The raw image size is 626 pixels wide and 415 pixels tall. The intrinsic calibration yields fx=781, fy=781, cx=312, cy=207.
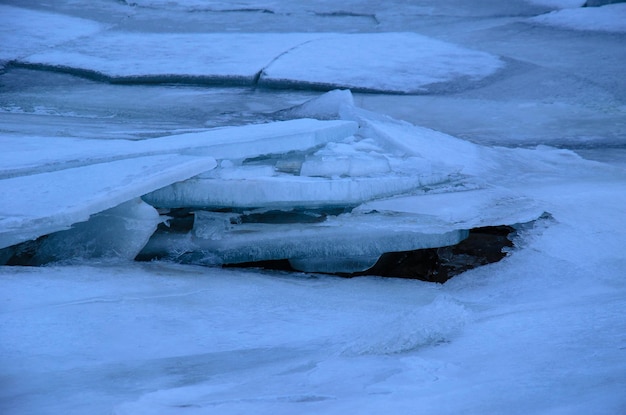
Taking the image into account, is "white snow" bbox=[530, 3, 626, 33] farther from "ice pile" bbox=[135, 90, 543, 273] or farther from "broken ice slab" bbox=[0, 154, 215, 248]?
"broken ice slab" bbox=[0, 154, 215, 248]

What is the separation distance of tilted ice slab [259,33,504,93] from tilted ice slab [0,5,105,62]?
1208 mm

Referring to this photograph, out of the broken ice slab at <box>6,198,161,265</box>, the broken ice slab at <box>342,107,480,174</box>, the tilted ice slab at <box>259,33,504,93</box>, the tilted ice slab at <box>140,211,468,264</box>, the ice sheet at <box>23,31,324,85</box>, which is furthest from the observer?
the ice sheet at <box>23,31,324,85</box>

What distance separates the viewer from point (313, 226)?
178cm

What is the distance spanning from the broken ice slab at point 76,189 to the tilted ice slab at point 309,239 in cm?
15

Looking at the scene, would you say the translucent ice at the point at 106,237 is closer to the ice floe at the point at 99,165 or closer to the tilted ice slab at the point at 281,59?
the ice floe at the point at 99,165

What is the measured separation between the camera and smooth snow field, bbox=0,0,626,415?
1.10 metres

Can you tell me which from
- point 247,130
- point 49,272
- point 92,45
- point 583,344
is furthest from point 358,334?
point 92,45

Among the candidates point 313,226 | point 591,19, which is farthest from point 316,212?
point 591,19

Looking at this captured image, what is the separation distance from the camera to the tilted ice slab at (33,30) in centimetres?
370

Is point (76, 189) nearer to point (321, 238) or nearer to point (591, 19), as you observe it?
point (321, 238)

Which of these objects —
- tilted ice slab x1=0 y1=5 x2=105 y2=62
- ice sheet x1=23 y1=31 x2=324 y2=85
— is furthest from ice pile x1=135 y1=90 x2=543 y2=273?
tilted ice slab x1=0 y1=5 x2=105 y2=62

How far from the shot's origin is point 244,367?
1.19 meters

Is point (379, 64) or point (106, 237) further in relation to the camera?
point (379, 64)

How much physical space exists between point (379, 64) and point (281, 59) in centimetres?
43
